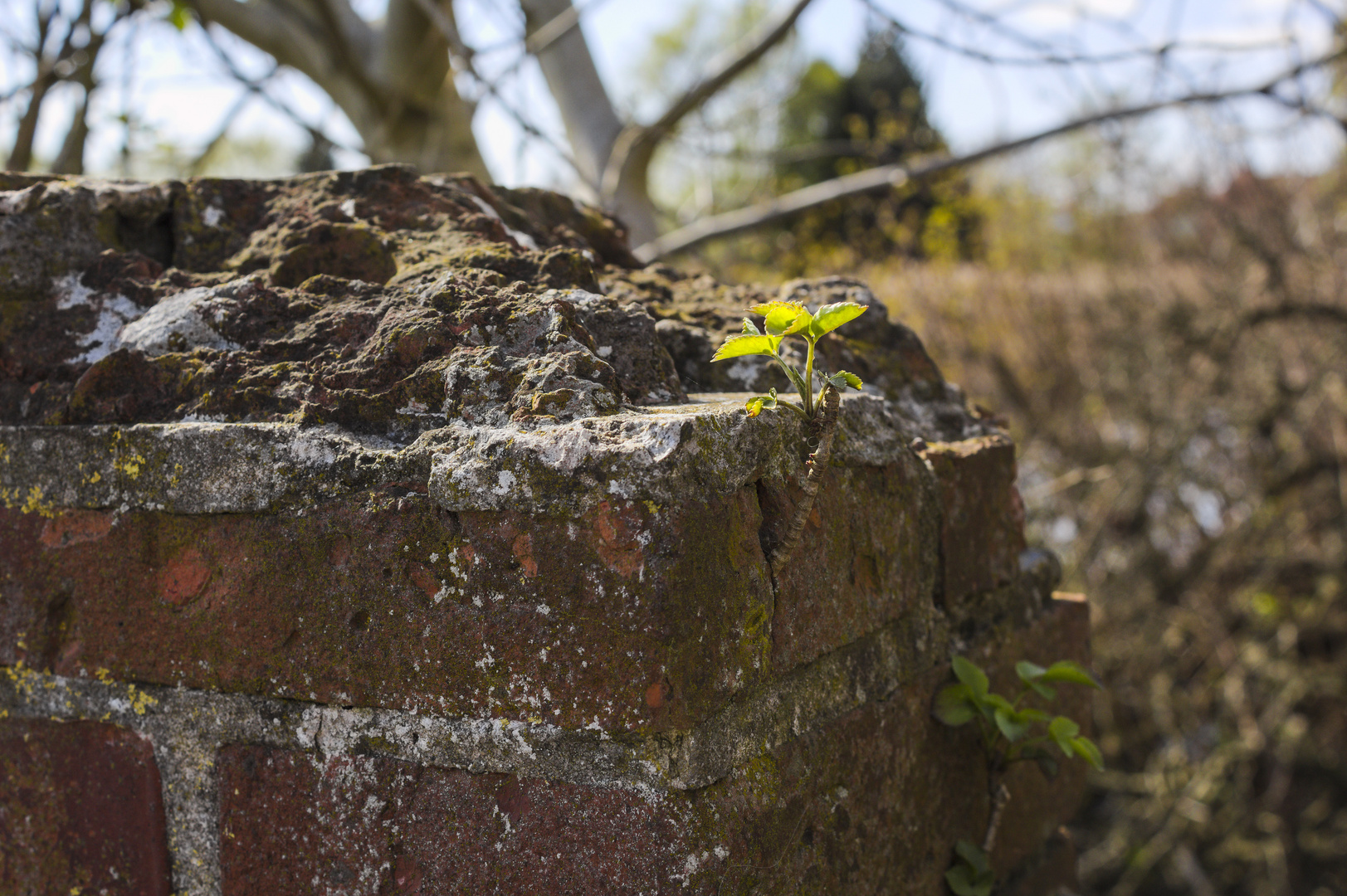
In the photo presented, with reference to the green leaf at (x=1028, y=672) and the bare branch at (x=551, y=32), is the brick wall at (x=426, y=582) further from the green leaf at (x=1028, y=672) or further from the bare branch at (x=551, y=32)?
the bare branch at (x=551, y=32)

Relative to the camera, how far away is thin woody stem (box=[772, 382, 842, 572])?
2.57 feet

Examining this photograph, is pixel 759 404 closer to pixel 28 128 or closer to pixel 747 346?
pixel 747 346

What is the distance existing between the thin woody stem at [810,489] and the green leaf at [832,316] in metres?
0.06

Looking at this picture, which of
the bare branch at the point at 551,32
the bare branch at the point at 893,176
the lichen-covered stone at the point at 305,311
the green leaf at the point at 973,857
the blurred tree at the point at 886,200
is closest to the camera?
the lichen-covered stone at the point at 305,311

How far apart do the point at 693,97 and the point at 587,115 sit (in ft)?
1.39

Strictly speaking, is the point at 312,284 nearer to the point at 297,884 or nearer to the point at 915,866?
the point at 297,884

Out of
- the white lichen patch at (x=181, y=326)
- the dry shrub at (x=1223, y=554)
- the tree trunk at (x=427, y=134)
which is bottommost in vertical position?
the dry shrub at (x=1223, y=554)

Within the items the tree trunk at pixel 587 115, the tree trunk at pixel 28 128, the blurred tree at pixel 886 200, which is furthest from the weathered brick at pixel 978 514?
the tree trunk at pixel 28 128

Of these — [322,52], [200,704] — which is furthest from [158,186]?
[322,52]

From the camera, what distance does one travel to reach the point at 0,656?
3.16 ft

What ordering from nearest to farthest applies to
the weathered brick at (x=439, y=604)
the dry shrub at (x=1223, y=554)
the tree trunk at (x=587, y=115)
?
1. the weathered brick at (x=439, y=604)
2. the tree trunk at (x=587, y=115)
3. the dry shrub at (x=1223, y=554)

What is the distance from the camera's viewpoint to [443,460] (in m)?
0.75

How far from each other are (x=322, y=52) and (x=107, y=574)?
3.63 metres

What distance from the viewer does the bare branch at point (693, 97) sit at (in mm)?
3322
